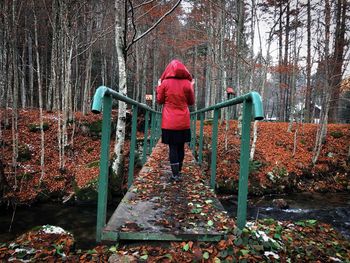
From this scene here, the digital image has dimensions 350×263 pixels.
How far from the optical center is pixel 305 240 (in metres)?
3.16

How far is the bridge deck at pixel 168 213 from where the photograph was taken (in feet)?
7.27

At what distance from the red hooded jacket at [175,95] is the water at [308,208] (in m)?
5.00

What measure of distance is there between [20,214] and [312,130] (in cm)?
1418

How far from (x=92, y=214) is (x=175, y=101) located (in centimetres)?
595

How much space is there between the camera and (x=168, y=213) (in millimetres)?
2721

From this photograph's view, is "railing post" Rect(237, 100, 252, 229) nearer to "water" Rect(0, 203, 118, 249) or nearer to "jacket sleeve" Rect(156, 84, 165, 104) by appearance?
"jacket sleeve" Rect(156, 84, 165, 104)

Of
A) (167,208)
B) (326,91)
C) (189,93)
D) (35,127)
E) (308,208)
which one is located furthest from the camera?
(35,127)

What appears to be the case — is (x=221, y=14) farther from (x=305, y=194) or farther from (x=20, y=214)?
(x=20, y=214)

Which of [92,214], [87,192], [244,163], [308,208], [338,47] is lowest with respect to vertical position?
[92,214]

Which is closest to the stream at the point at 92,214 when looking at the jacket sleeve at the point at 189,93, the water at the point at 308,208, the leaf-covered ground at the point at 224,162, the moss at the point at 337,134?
the water at the point at 308,208

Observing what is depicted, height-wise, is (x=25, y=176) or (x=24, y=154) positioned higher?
(x=24, y=154)

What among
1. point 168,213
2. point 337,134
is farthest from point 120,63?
point 337,134

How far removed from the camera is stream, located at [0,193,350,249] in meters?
7.28

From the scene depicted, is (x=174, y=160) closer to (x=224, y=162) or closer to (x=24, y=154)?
(x=224, y=162)
